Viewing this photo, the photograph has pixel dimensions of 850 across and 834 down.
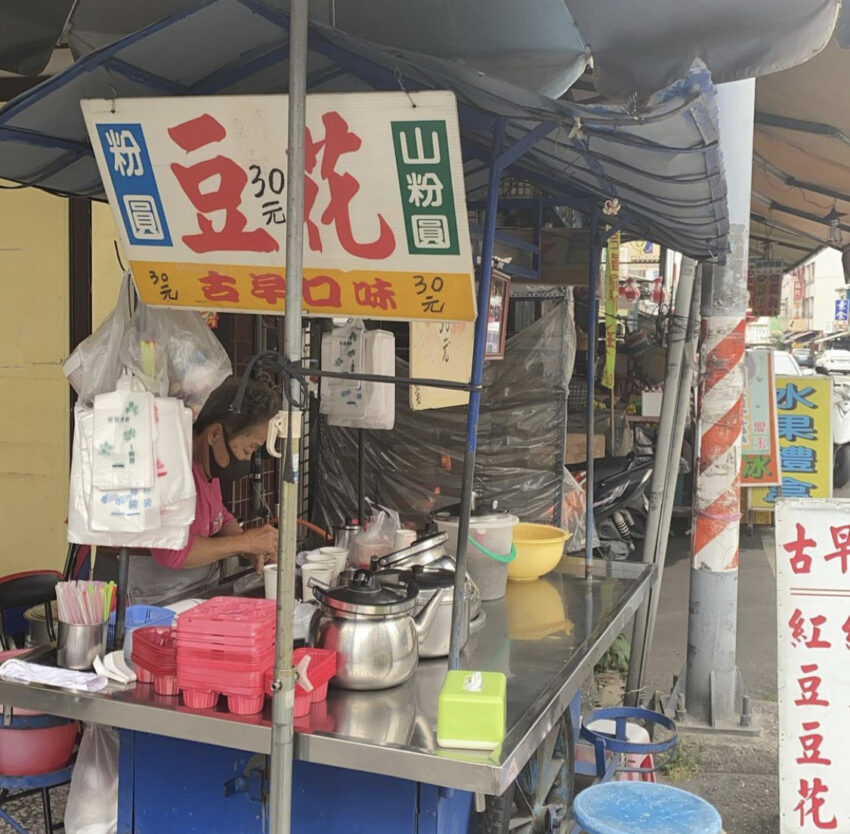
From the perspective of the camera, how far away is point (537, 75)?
350 cm

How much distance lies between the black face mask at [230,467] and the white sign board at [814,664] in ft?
7.04

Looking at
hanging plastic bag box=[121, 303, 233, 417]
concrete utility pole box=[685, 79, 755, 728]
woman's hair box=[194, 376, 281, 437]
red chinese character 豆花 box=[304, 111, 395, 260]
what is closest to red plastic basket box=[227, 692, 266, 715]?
hanging plastic bag box=[121, 303, 233, 417]

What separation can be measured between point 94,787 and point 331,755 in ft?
3.55

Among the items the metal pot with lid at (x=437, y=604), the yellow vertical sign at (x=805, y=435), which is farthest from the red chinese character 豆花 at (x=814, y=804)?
the yellow vertical sign at (x=805, y=435)

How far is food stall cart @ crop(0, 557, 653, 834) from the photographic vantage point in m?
2.32

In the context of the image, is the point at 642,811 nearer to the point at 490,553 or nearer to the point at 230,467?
the point at 490,553

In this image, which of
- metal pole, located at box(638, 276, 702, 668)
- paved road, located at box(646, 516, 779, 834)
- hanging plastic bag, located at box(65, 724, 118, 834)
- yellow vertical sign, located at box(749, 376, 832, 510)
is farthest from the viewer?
yellow vertical sign, located at box(749, 376, 832, 510)

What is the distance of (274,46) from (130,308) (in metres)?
0.88

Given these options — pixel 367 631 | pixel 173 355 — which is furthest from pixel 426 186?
pixel 367 631

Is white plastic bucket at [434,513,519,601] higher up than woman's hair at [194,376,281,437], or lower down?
lower down

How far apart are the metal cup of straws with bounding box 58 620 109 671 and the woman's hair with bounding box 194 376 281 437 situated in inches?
42.9

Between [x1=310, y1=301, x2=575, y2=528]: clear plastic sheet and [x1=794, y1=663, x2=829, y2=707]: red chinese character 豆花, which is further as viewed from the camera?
[x1=310, y1=301, x2=575, y2=528]: clear plastic sheet

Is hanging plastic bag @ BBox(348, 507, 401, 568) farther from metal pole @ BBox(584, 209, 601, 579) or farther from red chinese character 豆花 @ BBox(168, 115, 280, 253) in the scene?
red chinese character 豆花 @ BBox(168, 115, 280, 253)

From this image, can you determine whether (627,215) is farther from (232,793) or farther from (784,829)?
(232,793)
